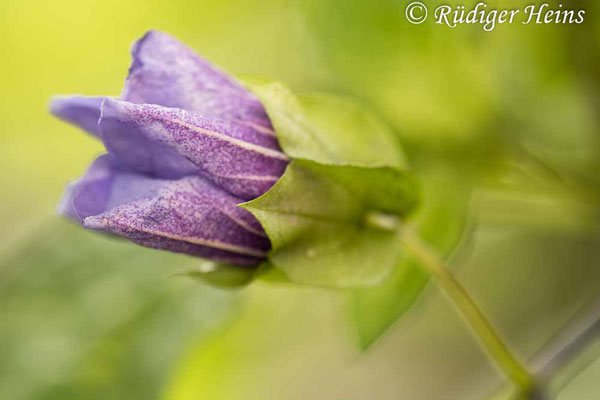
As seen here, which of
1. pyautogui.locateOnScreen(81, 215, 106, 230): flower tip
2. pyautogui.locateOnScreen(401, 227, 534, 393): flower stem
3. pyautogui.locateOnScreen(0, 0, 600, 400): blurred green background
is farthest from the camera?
pyautogui.locateOnScreen(0, 0, 600, 400): blurred green background

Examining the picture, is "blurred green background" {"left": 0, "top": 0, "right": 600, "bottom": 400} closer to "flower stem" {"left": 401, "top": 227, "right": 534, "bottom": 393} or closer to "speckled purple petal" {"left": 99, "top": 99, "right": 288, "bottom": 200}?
"flower stem" {"left": 401, "top": 227, "right": 534, "bottom": 393}

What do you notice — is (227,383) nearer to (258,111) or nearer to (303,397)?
(303,397)

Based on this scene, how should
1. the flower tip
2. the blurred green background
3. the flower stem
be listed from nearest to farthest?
the flower tip
the flower stem
the blurred green background


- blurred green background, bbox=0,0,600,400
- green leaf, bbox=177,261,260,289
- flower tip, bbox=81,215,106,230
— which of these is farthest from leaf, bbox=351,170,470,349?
flower tip, bbox=81,215,106,230

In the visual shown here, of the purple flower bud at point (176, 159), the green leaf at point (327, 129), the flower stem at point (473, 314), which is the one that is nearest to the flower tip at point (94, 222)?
the purple flower bud at point (176, 159)

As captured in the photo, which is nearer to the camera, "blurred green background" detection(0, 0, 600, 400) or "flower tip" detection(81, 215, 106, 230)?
"flower tip" detection(81, 215, 106, 230)

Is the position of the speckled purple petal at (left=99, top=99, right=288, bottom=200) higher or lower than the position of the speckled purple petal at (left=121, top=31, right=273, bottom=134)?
lower
